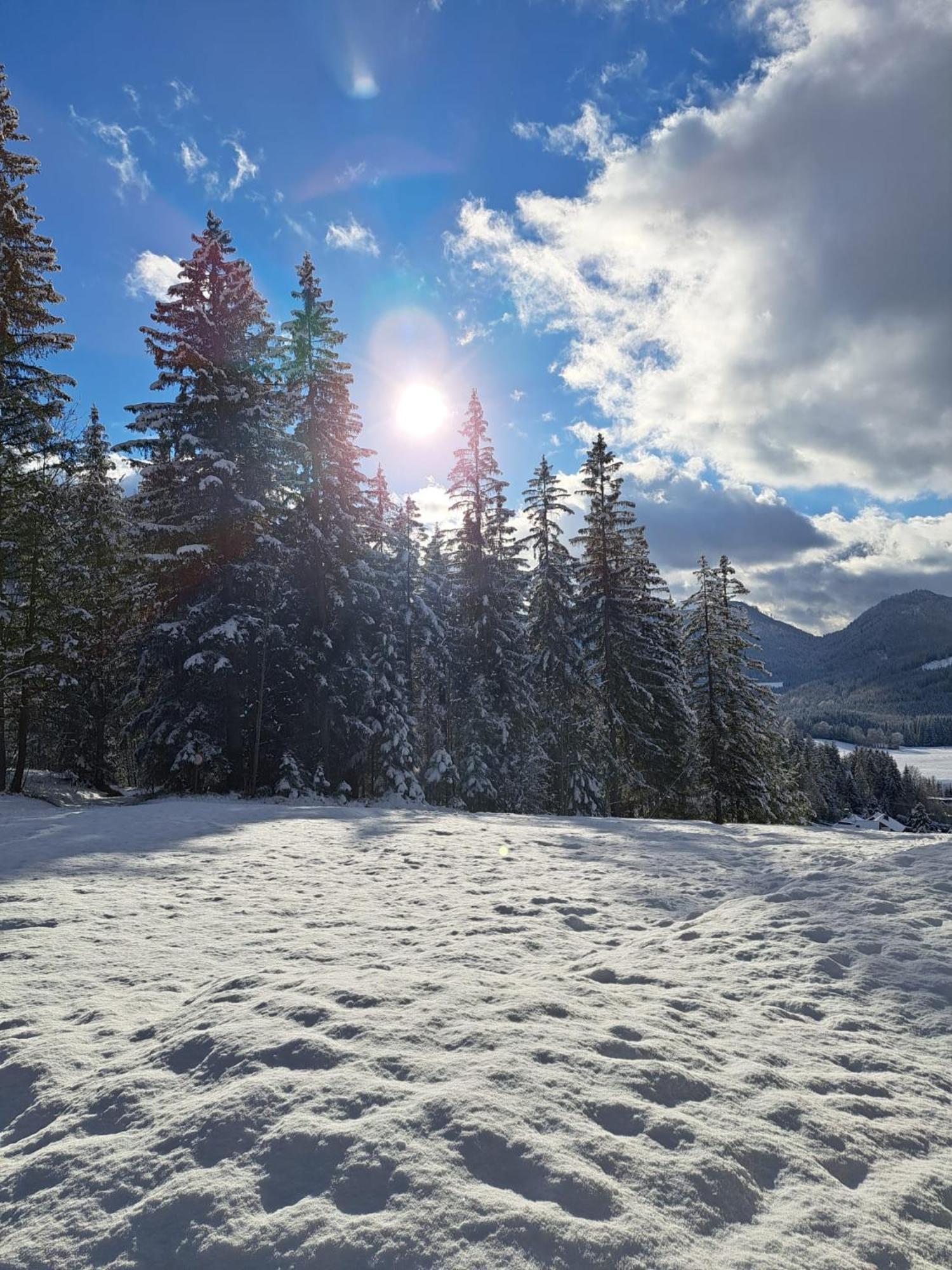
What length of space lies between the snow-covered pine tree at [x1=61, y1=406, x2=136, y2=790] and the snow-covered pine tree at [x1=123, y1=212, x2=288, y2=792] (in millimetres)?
4094

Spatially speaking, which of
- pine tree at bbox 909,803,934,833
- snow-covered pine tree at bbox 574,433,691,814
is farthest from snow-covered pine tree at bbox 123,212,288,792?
pine tree at bbox 909,803,934,833

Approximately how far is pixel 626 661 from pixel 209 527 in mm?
14939

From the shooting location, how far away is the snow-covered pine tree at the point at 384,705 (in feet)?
73.6

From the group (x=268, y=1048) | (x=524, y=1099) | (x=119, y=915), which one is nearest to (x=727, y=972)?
(x=524, y=1099)

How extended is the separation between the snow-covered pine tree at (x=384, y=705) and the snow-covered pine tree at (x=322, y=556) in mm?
739

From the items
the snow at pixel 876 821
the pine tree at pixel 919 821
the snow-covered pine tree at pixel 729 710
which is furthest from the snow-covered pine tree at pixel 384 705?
the pine tree at pixel 919 821

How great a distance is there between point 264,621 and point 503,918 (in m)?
15.4

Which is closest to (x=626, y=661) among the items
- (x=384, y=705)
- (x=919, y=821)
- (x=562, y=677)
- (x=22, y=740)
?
(x=562, y=677)

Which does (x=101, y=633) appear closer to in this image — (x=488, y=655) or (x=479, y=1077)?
(x=488, y=655)

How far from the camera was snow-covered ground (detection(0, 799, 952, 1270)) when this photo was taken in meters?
2.19

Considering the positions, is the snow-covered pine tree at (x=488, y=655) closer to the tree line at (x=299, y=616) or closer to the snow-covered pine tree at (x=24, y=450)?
the tree line at (x=299, y=616)

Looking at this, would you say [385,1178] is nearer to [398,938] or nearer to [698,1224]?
[698,1224]

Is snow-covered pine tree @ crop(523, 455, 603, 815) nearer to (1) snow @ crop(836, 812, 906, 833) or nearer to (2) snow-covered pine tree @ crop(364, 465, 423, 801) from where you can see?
(2) snow-covered pine tree @ crop(364, 465, 423, 801)

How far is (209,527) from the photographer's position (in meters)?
18.5
